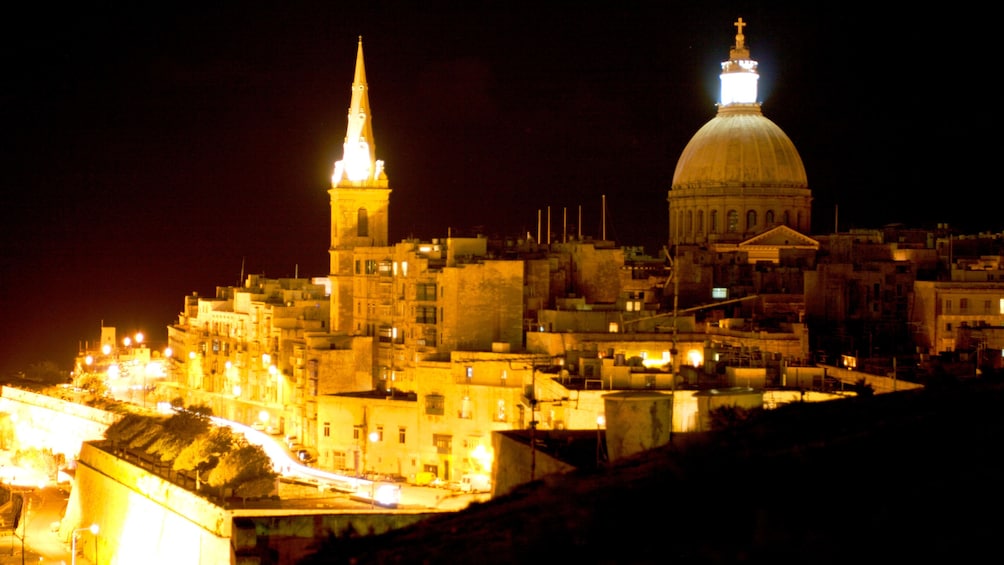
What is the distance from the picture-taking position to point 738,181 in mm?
62812

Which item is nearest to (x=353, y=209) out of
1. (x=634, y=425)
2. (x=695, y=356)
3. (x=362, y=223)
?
(x=362, y=223)

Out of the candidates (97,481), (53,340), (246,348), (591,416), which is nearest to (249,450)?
(97,481)

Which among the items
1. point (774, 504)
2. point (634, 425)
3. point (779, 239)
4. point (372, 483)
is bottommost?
point (372, 483)

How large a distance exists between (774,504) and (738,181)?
53596 millimetres

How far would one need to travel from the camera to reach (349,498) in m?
31.8

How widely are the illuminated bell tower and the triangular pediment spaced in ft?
47.1

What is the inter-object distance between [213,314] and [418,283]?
750 inches

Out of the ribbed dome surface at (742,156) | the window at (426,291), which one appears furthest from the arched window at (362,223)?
the ribbed dome surface at (742,156)

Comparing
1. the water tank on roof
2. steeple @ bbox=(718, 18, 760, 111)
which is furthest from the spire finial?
the water tank on roof

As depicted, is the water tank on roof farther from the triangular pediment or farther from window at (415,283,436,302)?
the triangular pediment

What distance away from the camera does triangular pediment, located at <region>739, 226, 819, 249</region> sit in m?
58.2

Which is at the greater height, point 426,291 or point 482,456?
point 426,291

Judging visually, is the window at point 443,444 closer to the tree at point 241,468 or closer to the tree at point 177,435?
the tree at point 241,468

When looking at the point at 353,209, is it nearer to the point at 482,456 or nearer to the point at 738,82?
the point at 482,456
